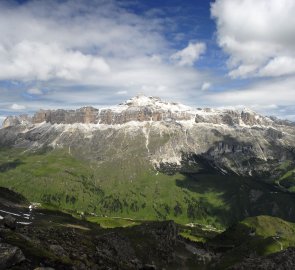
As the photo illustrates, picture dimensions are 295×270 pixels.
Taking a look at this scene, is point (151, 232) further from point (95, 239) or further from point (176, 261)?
point (95, 239)

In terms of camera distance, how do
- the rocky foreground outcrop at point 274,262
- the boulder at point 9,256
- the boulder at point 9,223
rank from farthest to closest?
the rocky foreground outcrop at point 274,262, the boulder at point 9,223, the boulder at point 9,256

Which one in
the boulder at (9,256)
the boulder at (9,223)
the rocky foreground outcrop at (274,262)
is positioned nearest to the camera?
the boulder at (9,256)

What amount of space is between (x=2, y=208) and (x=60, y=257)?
327 feet

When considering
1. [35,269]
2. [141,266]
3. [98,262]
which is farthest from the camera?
[141,266]

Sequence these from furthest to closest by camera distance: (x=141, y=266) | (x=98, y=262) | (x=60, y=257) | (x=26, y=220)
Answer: (x=26, y=220) < (x=141, y=266) < (x=98, y=262) < (x=60, y=257)

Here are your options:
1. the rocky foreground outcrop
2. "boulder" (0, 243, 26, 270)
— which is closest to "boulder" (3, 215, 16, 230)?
"boulder" (0, 243, 26, 270)

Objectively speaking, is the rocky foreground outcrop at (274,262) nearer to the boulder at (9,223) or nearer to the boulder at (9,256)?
the boulder at (9,223)

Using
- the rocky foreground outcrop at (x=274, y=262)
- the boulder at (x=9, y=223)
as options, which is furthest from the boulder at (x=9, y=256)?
the rocky foreground outcrop at (x=274, y=262)

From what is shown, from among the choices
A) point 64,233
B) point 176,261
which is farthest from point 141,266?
point 176,261

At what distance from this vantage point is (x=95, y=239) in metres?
141

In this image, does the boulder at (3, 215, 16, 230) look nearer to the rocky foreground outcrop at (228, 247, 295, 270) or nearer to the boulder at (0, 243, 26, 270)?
the boulder at (0, 243, 26, 270)

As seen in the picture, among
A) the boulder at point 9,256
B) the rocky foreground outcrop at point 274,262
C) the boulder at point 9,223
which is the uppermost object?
the boulder at point 9,223

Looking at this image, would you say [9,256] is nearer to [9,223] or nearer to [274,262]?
[9,223]

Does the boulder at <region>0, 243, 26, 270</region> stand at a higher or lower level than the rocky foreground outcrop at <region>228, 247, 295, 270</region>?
higher
